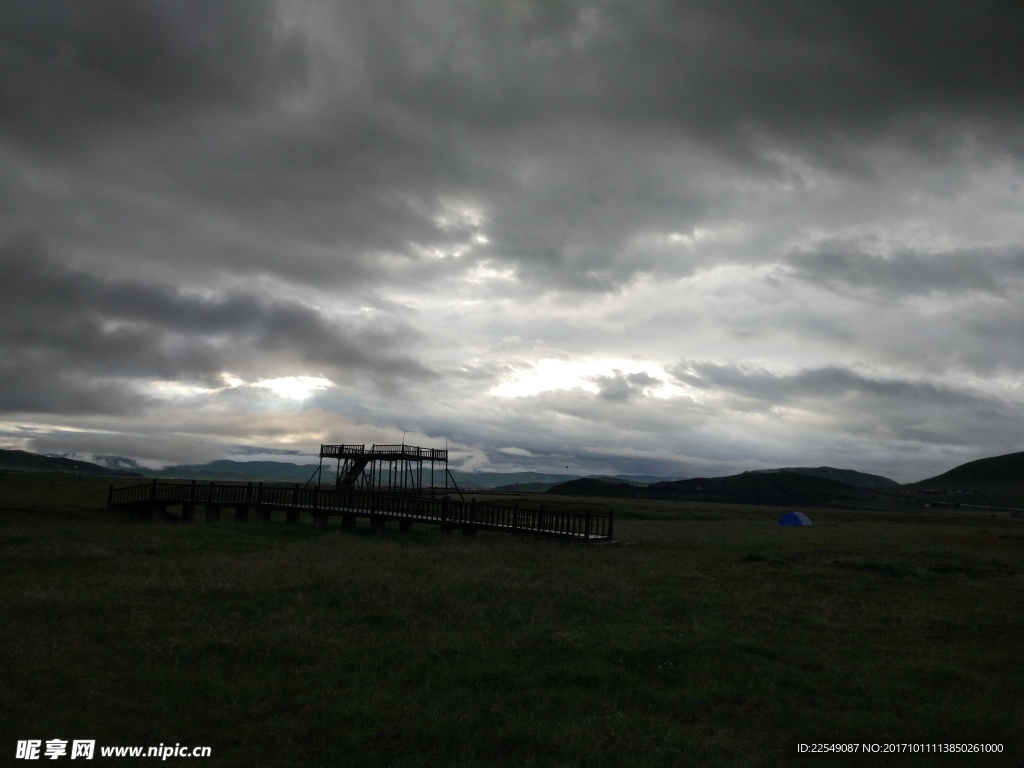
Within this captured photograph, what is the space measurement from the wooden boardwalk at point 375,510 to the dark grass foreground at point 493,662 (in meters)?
8.91

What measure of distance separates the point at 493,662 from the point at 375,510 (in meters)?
24.7

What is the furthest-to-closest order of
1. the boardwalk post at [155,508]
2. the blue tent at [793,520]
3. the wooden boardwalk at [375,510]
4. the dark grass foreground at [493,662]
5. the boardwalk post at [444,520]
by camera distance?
the blue tent at [793,520] < the boardwalk post at [155,508] < the boardwalk post at [444,520] < the wooden boardwalk at [375,510] < the dark grass foreground at [493,662]

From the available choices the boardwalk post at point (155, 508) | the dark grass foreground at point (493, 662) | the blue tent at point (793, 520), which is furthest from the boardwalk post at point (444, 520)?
the blue tent at point (793, 520)

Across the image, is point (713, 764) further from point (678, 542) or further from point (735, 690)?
point (678, 542)

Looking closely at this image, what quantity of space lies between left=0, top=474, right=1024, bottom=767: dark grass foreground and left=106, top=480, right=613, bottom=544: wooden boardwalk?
351 inches

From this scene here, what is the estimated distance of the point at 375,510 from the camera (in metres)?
33.4

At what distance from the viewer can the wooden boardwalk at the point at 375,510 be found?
91.2 ft

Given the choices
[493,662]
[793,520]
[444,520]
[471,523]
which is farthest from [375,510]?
[793,520]

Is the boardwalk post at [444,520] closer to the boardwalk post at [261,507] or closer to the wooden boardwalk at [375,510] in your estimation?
the wooden boardwalk at [375,510]

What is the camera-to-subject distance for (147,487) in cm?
4375

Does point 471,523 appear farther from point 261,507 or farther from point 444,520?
point 261,507

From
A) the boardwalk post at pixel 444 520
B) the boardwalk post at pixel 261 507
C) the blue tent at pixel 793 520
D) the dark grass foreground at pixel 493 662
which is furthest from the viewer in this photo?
the blue tent at pixel 793 520

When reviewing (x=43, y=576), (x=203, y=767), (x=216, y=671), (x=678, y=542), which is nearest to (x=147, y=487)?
(x=43, y=576)

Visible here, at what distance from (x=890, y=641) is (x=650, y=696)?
610cm
